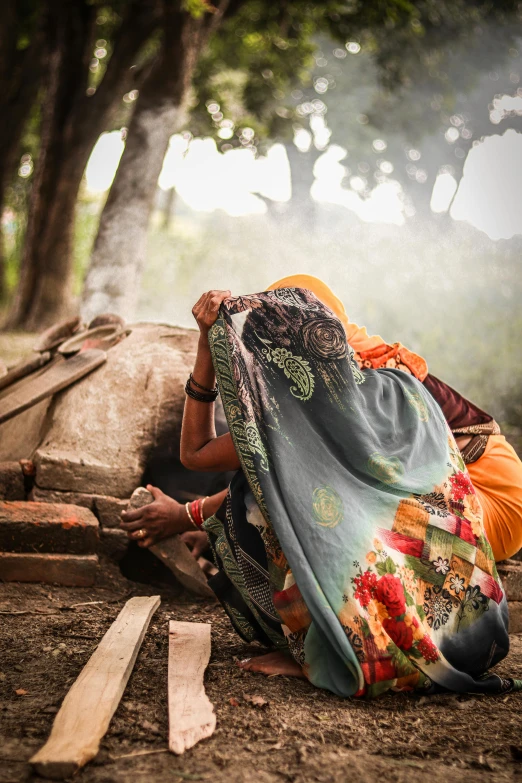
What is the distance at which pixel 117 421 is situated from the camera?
3.46 metres

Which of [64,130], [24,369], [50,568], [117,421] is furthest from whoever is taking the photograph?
[64,130]

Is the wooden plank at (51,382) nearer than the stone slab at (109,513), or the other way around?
the stone slab at (109,513)

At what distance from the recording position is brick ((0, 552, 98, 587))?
2.91m

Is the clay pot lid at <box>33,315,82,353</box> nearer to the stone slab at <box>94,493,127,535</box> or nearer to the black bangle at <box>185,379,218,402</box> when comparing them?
the stone slab at <box>94,493,127,535</box>

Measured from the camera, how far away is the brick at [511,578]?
284cm

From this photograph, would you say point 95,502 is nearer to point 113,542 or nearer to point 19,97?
point 113,542

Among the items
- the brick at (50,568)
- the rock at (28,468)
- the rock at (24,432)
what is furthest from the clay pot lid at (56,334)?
the brick at (50,568)

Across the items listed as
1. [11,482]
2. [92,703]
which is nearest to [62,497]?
[11,482]

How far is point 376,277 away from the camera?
39.9ft

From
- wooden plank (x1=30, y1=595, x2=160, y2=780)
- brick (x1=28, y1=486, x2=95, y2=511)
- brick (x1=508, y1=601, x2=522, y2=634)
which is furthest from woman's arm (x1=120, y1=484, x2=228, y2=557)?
brick (x1=508, y1=601, x2=522, y2=634)

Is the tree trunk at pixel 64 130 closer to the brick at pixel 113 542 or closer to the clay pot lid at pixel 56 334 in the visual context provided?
the clay pot lid at pixel 56 334

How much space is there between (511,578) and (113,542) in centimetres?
179

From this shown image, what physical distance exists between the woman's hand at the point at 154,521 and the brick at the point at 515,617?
4.72 ft

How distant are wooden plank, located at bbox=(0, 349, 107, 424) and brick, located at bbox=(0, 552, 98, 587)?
2.71ft
